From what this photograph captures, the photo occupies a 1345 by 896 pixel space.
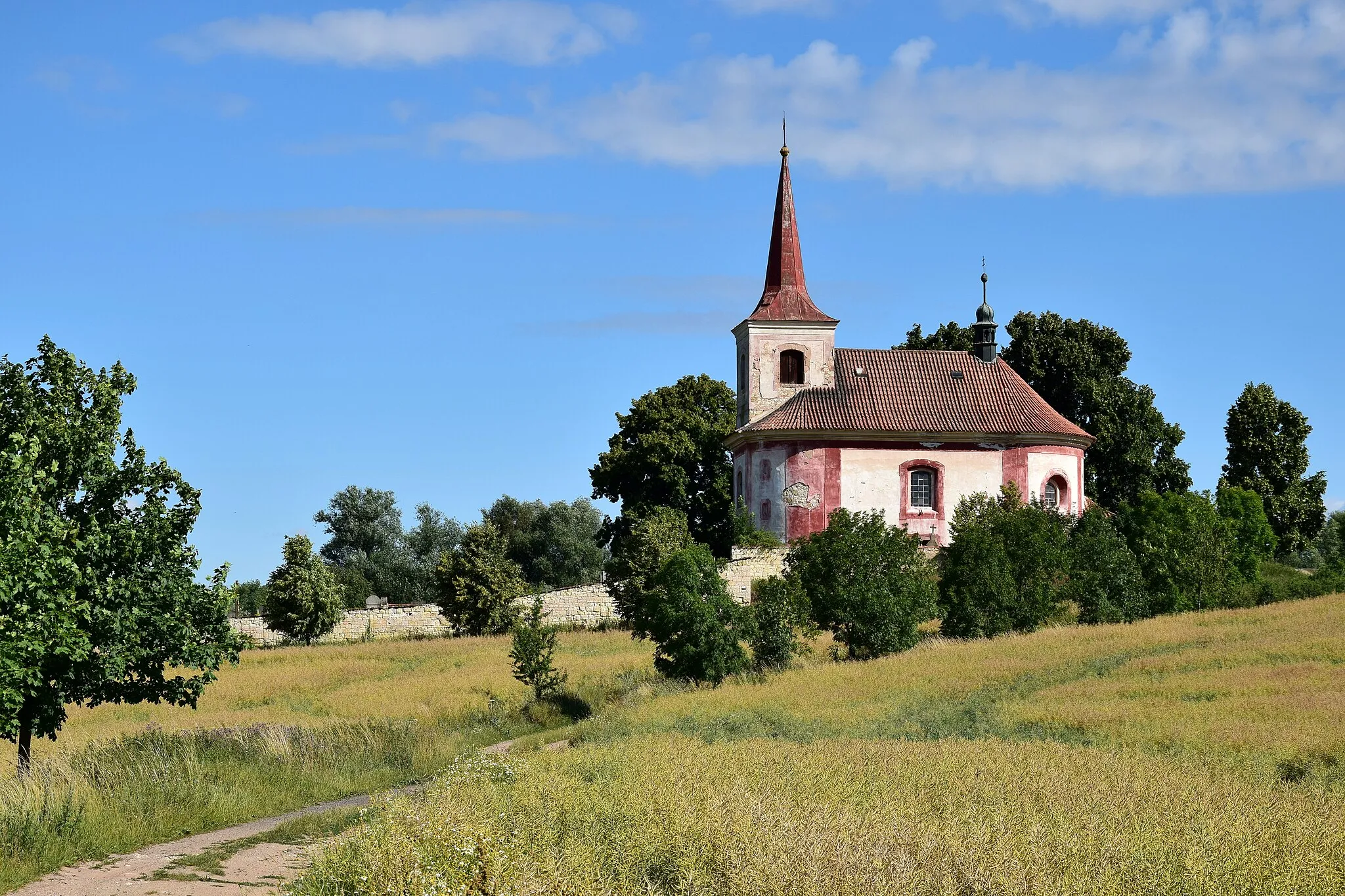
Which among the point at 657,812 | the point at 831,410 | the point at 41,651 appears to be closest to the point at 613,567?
the point at 831,410

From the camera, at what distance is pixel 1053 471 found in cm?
5050

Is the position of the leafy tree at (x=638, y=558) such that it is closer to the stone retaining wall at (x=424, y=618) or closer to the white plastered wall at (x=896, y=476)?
the stone retaining wall at (x=424, y=618)

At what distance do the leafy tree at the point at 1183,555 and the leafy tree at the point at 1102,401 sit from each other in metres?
15.3

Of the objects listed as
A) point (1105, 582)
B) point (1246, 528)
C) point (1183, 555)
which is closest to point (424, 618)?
point (1105, 582)

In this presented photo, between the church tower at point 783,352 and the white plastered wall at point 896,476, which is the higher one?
the church tower at point 783,352

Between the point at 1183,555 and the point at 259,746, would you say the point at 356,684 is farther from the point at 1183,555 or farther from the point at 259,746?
the point at 1183,555

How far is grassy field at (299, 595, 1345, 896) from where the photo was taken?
1003cm

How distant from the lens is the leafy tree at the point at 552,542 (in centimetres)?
8606

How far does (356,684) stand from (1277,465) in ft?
142

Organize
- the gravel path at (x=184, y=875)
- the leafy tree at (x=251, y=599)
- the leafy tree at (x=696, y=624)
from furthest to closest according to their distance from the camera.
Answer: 1. the leafy tree at (x=251, y=599)
2. the leafy tree at (x=696, y=624)
3. the gravel path at (x=184, y=875)

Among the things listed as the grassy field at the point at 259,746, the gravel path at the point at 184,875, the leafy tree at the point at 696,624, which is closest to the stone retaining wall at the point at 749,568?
the grassy field at the point at 259,746

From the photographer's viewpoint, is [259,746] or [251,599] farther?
[251,599]

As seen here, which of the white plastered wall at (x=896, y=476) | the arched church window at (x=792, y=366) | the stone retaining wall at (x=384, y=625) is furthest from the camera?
the arched church window at (x=792, y=366)

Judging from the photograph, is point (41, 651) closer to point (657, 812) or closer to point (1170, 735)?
point (657, 812)
